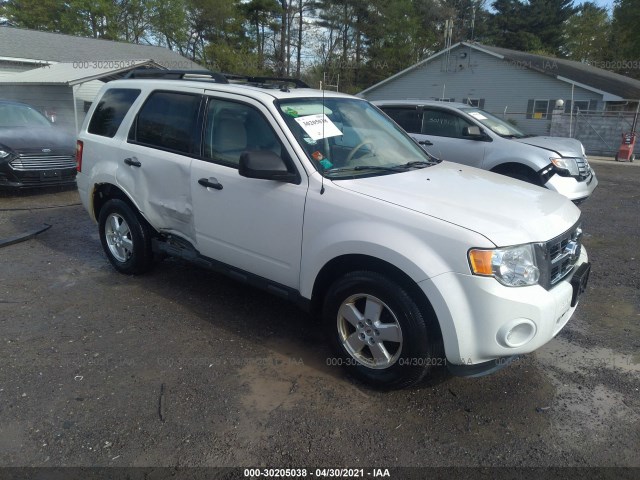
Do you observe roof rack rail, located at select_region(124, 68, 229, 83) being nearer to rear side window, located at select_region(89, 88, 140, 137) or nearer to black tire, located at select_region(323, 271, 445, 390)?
rear side window, located at select_region(89, 88, 140, 137)

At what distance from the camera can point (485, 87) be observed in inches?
1219

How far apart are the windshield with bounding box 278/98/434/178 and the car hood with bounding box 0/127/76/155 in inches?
264

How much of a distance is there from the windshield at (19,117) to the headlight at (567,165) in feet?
31.4

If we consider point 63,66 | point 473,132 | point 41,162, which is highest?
point 63,66

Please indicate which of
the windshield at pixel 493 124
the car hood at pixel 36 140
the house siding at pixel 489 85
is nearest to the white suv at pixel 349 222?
the windshield at pixel 493 124

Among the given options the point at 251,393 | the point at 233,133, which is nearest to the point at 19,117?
the point at 233,133

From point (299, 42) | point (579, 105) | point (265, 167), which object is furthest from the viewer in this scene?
point (299, 42)

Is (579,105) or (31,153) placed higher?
(579,105)

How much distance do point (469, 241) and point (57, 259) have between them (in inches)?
192

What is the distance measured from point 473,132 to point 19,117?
8662 millimetres

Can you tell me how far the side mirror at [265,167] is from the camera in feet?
10.9

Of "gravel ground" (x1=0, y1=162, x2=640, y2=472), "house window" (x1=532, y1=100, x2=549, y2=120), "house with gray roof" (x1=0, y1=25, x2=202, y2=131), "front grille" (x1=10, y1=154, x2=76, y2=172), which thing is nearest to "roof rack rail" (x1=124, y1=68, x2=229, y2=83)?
"gravel ground" (x1=0, y1=162, x2=640, y2=472)

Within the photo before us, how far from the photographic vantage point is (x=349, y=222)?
316 centimetres

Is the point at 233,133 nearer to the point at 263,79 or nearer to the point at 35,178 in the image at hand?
the point at 263,79
